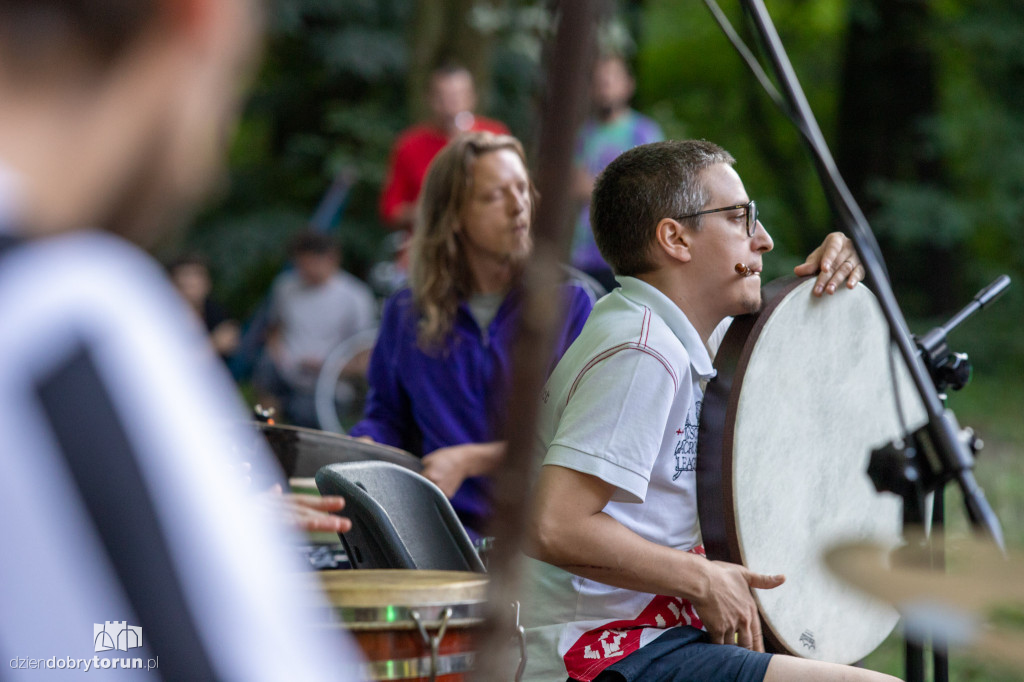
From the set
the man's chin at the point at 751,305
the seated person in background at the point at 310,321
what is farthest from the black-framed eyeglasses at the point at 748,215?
the seated person in background at the point at 310,321

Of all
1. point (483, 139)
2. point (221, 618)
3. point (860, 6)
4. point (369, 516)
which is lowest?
point (221, 618)

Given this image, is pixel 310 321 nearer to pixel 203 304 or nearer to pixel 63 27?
pixel 203 304

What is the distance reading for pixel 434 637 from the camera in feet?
4.87

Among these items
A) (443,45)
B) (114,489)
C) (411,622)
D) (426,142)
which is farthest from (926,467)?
(443,45)

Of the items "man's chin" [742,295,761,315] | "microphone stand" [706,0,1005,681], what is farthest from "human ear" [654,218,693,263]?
"microphone stand" [706,0,1005,681]

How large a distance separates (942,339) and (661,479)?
60cm

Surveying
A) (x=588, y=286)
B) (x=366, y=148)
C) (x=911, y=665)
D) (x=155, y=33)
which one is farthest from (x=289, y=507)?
(x=366, y=148)

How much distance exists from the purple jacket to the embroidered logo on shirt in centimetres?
87

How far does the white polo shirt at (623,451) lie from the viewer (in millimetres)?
1670

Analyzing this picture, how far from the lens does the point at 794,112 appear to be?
150 cm

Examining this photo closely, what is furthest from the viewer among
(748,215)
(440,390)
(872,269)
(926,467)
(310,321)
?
(310,321)

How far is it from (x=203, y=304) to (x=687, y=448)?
239 inches

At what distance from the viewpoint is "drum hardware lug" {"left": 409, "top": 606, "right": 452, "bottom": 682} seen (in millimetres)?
1471

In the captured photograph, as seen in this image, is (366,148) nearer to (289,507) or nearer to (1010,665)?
(289,507)
